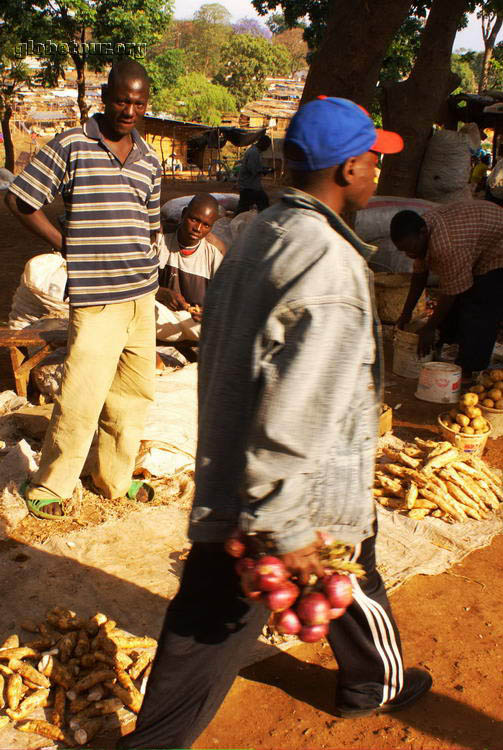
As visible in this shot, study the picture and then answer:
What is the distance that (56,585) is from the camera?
298 centimetres

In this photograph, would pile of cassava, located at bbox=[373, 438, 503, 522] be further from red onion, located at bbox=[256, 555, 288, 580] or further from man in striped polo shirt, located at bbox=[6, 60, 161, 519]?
red onion, located at bbox=[256, 555, 288, 580]

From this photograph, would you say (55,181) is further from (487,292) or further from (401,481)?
(487,292)

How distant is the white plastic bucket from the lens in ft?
16.8

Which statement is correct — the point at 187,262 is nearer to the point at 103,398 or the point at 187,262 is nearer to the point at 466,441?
the point at 103,398

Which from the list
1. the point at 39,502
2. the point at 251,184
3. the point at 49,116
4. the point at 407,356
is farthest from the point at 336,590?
the point at 49,116

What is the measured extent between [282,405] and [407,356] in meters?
4.54

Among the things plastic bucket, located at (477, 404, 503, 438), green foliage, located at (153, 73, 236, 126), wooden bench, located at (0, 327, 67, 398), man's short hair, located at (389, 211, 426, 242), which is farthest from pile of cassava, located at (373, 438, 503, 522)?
green foliage, located at (153, 73, 236, 126)

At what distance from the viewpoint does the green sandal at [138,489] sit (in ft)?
12.0

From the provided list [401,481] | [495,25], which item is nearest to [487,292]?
[401,481]

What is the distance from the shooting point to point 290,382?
1411mm

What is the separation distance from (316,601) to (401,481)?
2.55m

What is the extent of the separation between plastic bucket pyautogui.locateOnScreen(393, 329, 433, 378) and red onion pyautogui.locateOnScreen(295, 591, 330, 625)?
14.2ft

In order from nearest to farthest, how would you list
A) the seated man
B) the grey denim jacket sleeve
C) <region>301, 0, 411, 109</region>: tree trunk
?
1. the grey denim jacket sleeve
2. the seated man
3. <region>301, 0, 411, 109</region>: tree trunk

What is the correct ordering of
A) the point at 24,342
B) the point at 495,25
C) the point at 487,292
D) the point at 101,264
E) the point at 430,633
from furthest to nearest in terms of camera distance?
the point at 495,25 → the point at 487,292 → the point at 24,342 → the point at 101,264 → the point at 430,633
